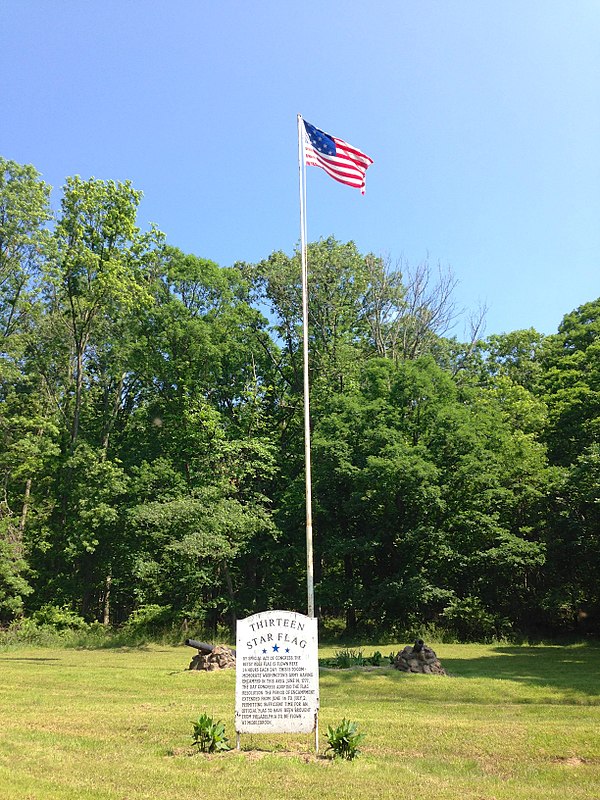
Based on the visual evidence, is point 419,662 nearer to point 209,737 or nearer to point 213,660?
point 213,660

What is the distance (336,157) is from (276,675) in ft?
42.2

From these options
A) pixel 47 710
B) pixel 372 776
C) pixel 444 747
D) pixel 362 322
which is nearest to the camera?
pixel 372 776

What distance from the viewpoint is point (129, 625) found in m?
29.5

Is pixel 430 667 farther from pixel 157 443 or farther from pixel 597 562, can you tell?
pixel 157 443

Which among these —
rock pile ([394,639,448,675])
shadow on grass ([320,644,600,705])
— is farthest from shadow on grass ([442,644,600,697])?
rock pile ([394,639,448,675])

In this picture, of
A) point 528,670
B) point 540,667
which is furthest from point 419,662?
point 540,667

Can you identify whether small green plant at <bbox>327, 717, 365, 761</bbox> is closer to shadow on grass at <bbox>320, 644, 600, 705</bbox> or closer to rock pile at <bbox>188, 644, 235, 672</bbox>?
shadow on grass at <bbox>320, 644, 600, 705</bbox>

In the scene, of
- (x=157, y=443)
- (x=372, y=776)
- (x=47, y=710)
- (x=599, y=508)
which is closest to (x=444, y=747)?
(x=372, y=776)

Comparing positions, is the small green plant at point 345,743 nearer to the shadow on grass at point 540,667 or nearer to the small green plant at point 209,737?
the small green plant at point 209,737

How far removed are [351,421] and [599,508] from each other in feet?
37.0

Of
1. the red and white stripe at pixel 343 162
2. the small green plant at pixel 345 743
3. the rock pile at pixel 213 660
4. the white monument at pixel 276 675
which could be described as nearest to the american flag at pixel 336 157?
the red and white stripe at pixel 343 162

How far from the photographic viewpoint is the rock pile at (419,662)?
15.9m

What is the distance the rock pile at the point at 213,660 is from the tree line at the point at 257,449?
390 inches

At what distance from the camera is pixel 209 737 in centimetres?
831
